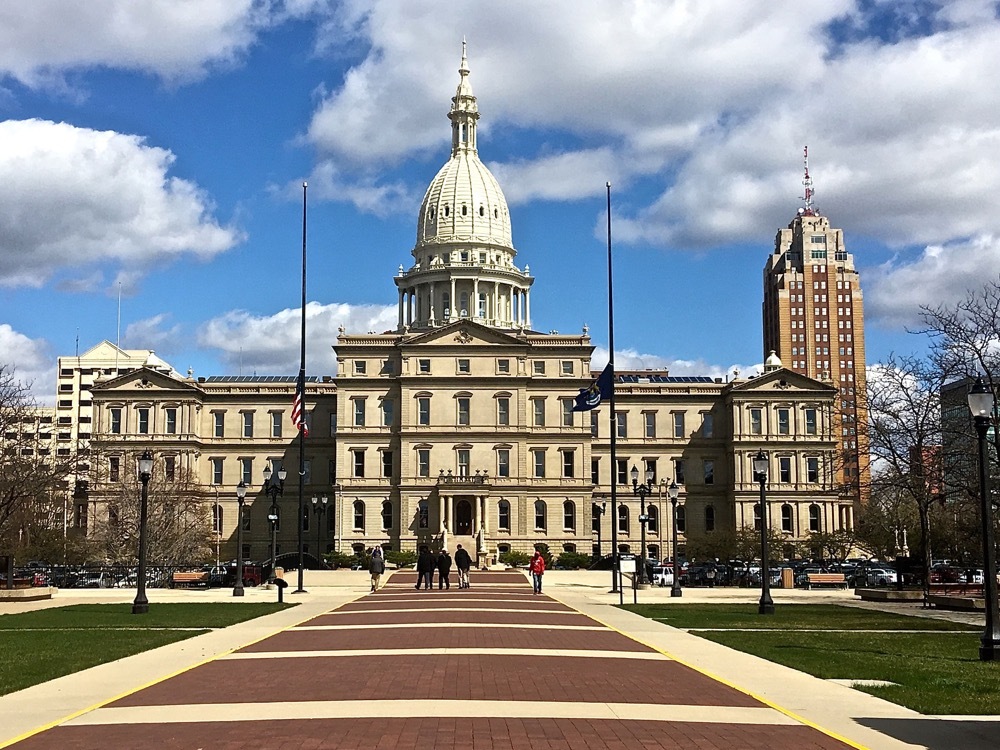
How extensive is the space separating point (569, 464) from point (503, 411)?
784 centimetres

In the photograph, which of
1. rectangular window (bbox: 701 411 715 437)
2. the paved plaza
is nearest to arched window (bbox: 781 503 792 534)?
rectangular window (bbox: 701 411 715 437)

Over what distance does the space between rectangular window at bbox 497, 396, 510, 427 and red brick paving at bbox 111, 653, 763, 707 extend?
83.8 meters

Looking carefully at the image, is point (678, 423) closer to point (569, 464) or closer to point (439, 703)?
point (569, 464)

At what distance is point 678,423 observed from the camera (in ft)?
388

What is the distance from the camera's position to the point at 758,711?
15859mm

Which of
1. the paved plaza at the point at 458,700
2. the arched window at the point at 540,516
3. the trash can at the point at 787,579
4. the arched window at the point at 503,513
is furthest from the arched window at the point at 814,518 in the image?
the paved plaza at the point at 458,700

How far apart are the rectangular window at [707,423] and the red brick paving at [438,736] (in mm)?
105071

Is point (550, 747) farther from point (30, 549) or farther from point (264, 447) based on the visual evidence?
point (264, 447)

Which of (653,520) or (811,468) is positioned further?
(653,520)

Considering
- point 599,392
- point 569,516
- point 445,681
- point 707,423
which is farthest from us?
point 707,423

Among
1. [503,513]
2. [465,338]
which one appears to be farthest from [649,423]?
[465,338]

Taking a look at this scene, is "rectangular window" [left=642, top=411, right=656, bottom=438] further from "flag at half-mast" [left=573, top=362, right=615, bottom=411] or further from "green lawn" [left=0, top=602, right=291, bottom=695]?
"green lawn" [left=0, top=602, right=291, bottom=695]

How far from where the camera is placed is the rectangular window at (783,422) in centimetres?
11438

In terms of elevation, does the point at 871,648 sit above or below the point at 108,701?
below
